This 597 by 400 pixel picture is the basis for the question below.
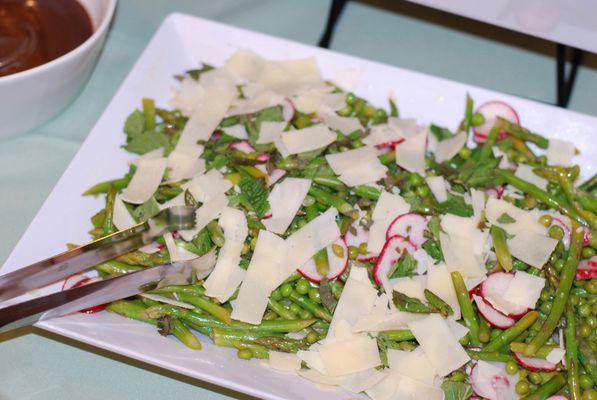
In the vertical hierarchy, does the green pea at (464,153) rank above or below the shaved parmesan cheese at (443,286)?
above

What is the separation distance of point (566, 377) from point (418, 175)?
0.74m

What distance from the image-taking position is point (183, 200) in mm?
2307

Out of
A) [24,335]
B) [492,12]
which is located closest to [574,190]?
[492,12]

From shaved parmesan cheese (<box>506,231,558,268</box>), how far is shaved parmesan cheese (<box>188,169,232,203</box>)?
0.88 metres

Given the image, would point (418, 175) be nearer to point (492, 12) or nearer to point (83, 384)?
point (492, 12)

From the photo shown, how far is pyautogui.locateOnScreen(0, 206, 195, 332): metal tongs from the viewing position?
1.90 meters

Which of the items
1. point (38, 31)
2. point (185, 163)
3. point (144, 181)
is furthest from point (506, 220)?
point (38, 31)

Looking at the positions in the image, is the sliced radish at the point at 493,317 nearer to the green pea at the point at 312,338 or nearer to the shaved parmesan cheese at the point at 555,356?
the shaved parmesan cheese at the point at 555,356

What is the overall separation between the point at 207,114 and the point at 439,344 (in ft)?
3.56

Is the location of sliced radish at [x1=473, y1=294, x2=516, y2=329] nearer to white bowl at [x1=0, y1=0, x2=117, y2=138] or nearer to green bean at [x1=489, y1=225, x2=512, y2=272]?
green bean at [x1=489, y1=225, x2=512, y2=272]

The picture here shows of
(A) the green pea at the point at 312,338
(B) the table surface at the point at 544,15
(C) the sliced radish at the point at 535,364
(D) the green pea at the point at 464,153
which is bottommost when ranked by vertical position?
(A) the green pea at the point at 312,338

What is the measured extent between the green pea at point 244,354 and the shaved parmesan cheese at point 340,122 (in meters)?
0.83

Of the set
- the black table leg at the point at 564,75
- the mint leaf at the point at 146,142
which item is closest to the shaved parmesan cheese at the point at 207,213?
the mint leaf at the point at 146,142

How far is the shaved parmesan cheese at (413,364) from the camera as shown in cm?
198
